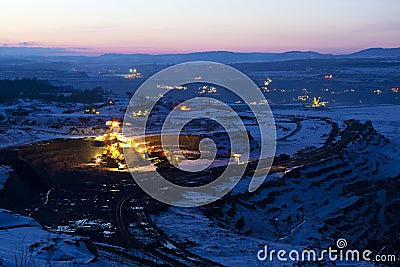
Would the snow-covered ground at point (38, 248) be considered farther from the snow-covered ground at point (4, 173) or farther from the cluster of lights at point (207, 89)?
the cluster of lights at point (207, 89)

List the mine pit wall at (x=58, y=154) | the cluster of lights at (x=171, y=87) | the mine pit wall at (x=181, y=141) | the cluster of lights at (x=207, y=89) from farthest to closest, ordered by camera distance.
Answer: the cluster of lights at (x=207, y=89)
the cluster of lights at (x=171, y=87)
the mine pit wall at (x=181, y=141)
the mine pit wall at (x=58, y=154)

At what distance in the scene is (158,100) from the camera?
61688 mm

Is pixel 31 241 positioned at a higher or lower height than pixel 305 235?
higher

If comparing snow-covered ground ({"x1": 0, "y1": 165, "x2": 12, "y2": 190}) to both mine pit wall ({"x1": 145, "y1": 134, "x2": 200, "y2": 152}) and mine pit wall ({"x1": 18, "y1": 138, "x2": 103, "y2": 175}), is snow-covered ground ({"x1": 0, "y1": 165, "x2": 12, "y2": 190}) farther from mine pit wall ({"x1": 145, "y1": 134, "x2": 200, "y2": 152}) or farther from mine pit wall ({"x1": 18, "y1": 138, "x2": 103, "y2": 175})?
mine pit wall ({"x1": 145, "y1": 134, "x2": 200, "y2": 152})

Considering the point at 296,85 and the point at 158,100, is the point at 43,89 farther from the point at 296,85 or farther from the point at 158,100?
the point at 296,85

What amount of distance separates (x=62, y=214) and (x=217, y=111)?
3900cm

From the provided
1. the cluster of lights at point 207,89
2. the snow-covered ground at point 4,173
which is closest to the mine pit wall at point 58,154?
the snow-covered ground at point 4,173

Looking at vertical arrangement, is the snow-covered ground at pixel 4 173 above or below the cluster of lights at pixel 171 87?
below

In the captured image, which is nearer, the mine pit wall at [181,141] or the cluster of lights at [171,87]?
the mine pit wall at [181,141]

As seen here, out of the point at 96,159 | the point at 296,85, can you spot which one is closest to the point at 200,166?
the point at 96,159

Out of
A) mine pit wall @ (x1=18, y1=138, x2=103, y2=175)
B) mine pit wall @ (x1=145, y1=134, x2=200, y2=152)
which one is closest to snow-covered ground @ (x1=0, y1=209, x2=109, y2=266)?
mine pit wall @ (x1=18, y1=138, x2=103, y2=175)

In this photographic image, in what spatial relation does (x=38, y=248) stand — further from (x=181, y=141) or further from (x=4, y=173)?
(x=181, y=141)

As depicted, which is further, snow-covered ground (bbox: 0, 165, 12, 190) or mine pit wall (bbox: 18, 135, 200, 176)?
mine pit wall (bbox: 18, 135, 200, 176)

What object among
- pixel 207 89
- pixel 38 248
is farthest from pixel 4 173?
pixel 207 89
